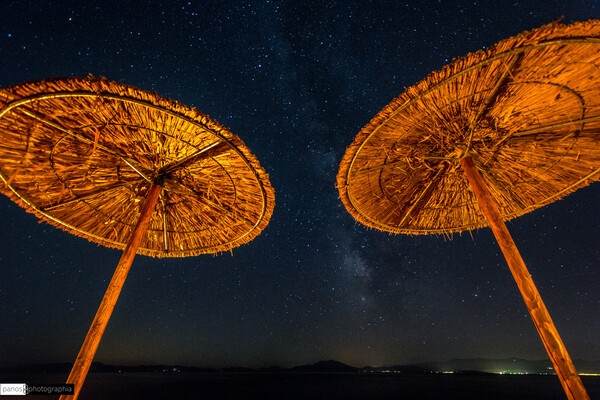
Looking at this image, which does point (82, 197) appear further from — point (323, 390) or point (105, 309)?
point (323, 390)

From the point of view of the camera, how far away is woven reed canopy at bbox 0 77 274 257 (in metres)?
2.96

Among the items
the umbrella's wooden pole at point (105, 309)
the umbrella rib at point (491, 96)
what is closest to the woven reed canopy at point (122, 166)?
the umbrella's wooden pole at point (105, 309)

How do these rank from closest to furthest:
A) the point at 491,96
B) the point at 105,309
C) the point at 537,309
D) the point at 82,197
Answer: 1. the point at 537,309
2. the point at 105,309
3. the point at 491,96
4. the point at 82,197

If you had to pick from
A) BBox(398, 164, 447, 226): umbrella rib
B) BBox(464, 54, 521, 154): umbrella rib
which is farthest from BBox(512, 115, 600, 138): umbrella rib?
BBox(398, 164, 447, 226): umbrella rib

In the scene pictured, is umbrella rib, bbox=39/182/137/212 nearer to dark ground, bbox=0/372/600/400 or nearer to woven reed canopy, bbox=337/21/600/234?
woven reed canopy, bbox=337/21/600/234

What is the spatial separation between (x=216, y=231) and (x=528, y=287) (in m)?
4.32

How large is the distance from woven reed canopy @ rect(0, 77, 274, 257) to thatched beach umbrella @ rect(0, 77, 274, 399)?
0.04ft

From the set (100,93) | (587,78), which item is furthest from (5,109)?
(587,78)

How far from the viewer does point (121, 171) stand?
4242mm

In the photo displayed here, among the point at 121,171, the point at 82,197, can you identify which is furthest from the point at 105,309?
the point at 121,171

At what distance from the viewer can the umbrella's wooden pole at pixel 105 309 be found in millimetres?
2721

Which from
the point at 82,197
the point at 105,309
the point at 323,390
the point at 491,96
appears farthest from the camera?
the point at 323,390

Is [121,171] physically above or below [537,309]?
above

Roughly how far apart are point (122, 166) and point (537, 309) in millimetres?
5401
